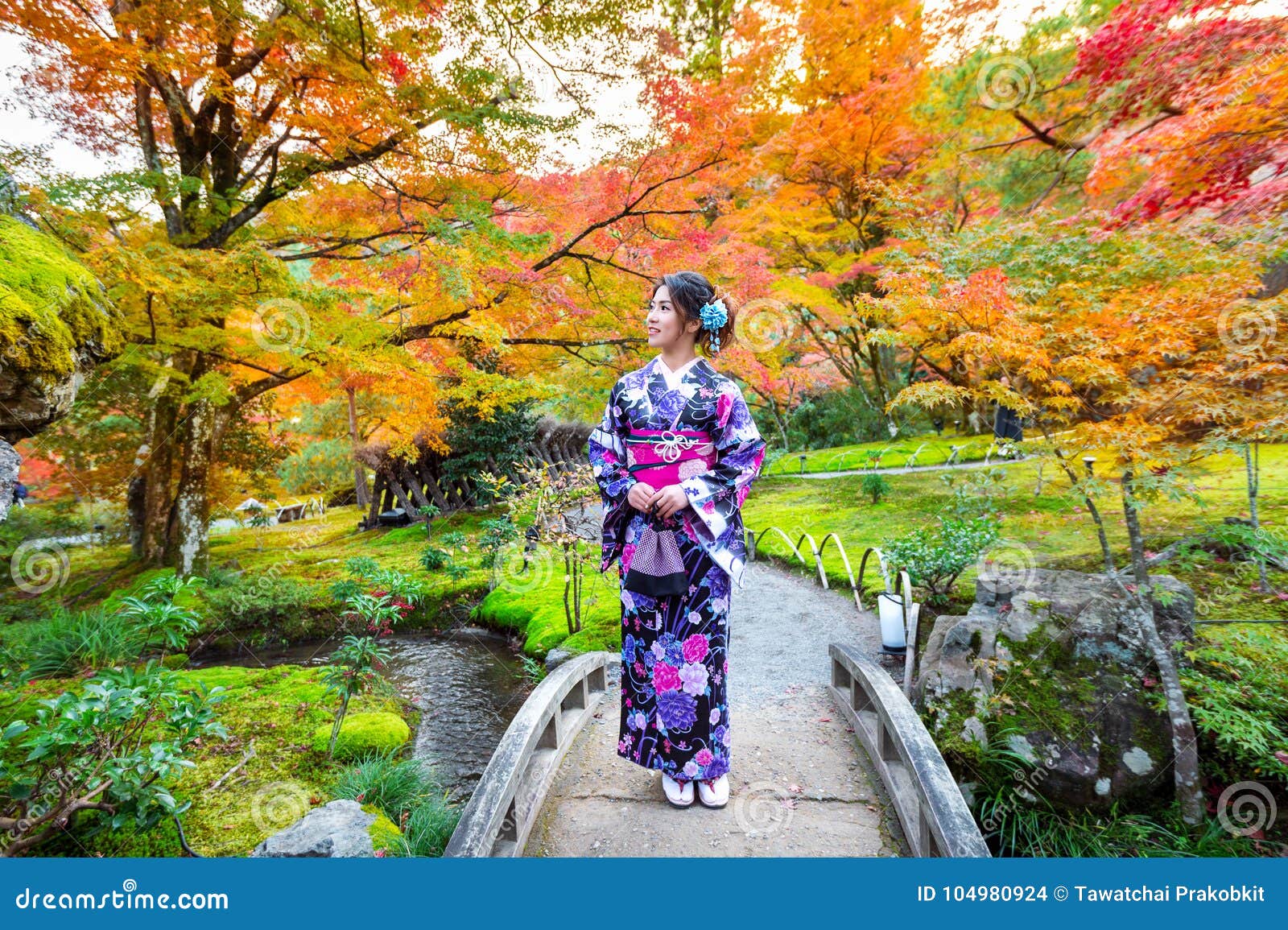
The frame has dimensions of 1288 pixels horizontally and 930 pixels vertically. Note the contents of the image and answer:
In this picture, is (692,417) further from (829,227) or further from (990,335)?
(829,227)

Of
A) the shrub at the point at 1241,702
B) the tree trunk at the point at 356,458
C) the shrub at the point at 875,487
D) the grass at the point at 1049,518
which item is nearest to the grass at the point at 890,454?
the grass at the point at 1049,518

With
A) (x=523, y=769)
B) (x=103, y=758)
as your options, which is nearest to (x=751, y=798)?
(x=523, y=769)

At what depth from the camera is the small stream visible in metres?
4.29

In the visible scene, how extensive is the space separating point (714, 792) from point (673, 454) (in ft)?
4.84

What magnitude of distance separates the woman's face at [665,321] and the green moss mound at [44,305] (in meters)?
3.18

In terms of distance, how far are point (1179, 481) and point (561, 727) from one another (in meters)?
3.80

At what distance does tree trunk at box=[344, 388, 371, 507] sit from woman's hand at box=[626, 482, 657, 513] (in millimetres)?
9640

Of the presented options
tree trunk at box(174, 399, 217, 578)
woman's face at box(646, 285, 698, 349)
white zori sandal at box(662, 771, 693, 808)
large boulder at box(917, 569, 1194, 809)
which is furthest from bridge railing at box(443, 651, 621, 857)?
tree trunk at box(174, 399, 217, 578)

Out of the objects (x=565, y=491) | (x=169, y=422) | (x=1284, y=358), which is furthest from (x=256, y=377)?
(x=1284, y=358)

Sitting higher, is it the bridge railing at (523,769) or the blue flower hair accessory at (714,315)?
the blue flower hair accessory at (714,315)

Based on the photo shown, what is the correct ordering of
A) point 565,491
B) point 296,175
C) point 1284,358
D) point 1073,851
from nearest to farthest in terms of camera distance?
point 1073,851
point 1284,358
point 565,491
point 296,175

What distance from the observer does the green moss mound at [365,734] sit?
3.97 metres

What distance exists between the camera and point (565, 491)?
220 inches

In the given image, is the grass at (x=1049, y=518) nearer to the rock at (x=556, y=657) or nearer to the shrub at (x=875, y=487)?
the shrub at (x=875, y=487)
